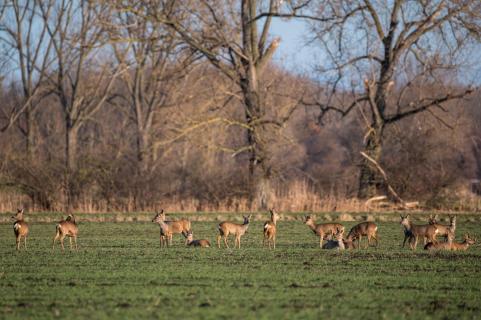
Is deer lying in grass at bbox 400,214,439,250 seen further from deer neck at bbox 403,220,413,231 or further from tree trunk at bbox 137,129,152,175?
tree trunk at bbox 137,129,152,175

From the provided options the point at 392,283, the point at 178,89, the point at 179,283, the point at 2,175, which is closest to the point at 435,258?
the point at 392,283

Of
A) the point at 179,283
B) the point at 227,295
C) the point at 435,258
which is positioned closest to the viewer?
the point at 227,295

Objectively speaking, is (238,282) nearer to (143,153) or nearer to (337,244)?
(337,244)

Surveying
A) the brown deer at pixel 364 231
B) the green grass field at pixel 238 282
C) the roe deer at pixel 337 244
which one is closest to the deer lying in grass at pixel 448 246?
the green grass field at pixel 238 282

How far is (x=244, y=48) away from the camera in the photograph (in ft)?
128

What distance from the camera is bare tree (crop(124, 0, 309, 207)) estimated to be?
37.4 meters

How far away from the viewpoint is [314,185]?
135 feet

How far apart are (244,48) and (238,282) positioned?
1046 inches

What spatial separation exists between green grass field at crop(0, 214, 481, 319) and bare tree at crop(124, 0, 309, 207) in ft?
60.0

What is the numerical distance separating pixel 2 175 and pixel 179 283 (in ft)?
91.0

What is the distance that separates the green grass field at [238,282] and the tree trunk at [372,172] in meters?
18.0

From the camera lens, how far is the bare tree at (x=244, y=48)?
3738 cm

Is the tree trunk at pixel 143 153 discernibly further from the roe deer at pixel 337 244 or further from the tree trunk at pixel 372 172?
the roe deer at pixel 337 244

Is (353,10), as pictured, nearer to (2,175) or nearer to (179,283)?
(2,175)
